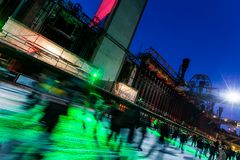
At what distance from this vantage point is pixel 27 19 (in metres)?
18.1

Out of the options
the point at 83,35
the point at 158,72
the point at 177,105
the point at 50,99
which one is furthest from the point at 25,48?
the point at 177,105

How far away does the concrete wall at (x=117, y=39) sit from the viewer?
81.4ft

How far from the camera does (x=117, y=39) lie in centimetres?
2650

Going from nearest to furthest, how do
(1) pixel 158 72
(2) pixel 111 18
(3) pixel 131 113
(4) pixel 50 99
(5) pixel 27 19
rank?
(4) pixel 50 99, (3) pixel 131 113, (5) pixel 27 19, (2) pixel 111 18, (1) pixel 158 72

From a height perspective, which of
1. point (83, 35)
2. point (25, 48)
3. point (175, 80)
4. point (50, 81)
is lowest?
point (50, 81)

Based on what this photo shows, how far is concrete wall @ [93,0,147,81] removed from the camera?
2481cm

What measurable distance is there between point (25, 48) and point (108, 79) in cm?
1233

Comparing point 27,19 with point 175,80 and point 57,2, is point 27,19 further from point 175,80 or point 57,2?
point 175,80

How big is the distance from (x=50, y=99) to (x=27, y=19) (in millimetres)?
18565

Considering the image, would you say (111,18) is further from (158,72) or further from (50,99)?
(50,99)

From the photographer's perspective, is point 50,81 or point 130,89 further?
point 130,89

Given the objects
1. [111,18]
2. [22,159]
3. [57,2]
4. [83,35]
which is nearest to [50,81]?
[22,159]

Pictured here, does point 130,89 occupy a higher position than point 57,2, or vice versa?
point 57,2

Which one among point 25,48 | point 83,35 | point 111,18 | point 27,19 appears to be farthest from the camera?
point 111,18
